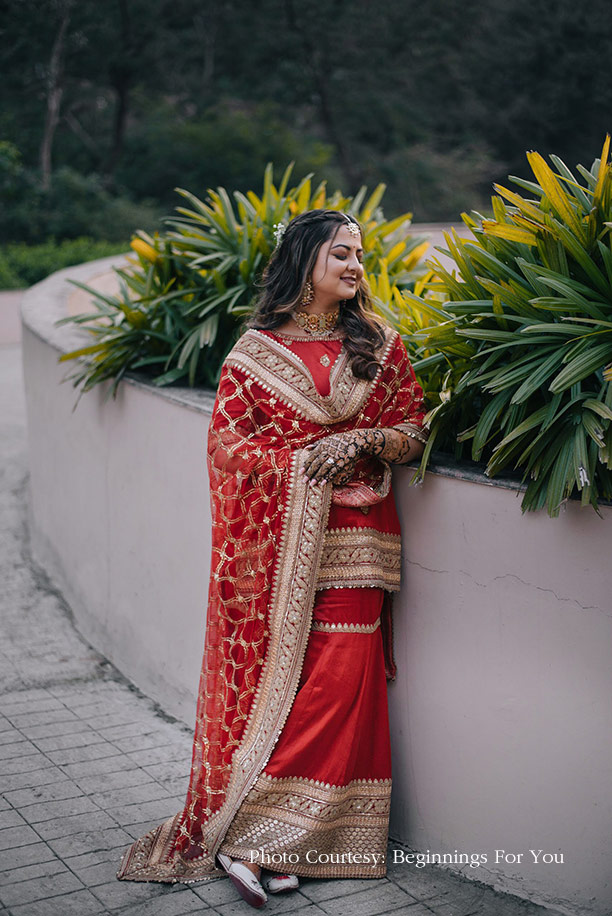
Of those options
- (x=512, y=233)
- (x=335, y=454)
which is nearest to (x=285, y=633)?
(x=335, y=454)

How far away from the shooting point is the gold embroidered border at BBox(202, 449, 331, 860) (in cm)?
328

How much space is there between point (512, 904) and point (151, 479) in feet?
7.53

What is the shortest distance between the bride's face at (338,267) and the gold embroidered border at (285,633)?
1.69 feet

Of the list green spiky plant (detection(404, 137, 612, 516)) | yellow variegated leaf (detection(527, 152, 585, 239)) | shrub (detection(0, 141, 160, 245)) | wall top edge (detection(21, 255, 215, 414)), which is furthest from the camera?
shrub (detection(0, 141, 160, 245))

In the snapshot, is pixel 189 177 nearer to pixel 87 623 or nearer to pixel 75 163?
pixel 75 163

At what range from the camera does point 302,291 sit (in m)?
3.36

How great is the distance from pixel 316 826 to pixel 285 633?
1.88 ft

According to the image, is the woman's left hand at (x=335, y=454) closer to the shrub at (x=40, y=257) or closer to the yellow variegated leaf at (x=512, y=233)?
the yellow variegated leaf at (x=512, y=233)

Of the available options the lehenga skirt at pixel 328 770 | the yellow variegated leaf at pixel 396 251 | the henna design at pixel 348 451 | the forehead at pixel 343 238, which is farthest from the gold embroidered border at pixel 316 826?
the yellow variegated leaf at pixel 396 251

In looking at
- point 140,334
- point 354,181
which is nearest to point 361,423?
point 140,334

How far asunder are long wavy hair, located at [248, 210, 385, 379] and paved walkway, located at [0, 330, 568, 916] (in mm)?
1566

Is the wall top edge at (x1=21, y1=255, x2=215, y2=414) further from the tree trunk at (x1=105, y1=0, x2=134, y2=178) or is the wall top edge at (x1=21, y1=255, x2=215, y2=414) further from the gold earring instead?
the tree trunk at (x1=105, y1=0, x2=134, y2=178)

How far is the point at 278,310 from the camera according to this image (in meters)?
3.38

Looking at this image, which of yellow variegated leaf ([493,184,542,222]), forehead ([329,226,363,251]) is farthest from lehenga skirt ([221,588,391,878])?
yellow variegated leaf ([493,184,542,222])
